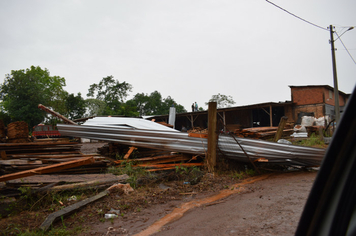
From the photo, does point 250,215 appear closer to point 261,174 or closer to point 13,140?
point 261,174

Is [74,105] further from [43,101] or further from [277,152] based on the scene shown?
[277,152]

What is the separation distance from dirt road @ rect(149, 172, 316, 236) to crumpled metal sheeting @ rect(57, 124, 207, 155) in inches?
87.3

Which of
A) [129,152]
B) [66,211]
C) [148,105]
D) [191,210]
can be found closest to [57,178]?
[66,211]

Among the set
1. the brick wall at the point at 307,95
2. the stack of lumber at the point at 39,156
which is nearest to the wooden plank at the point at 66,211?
the stack of lumber at the point at 39,156

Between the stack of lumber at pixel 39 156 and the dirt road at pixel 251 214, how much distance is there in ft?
11.8

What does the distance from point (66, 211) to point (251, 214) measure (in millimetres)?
3183

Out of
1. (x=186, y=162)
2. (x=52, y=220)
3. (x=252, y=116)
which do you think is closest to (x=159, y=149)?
(x=186, y=162)

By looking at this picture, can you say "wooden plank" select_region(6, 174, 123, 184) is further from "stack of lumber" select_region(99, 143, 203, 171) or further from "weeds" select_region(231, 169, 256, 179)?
"weeds" select_region(231, 169, 256, 179)

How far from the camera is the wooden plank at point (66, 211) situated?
3.79 m

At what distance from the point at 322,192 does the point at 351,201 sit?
0.08m

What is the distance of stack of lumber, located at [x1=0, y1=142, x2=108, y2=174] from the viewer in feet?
18.7

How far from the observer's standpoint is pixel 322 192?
815mm

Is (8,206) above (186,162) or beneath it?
beneath

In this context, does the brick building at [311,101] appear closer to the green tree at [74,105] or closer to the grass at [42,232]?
the grass at [42,232]
